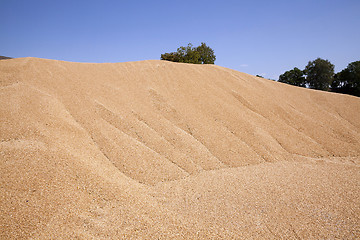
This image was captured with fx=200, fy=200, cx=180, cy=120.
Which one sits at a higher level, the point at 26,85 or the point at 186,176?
the point at 26,85

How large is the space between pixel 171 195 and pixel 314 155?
594 centimetres

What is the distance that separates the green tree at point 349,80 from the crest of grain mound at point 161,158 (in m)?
29.0

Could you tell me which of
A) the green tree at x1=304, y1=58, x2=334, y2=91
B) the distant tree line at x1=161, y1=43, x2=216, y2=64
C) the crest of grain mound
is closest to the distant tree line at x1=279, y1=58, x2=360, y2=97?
the green tree at x1=304, y1=58, x2=334, y2=91

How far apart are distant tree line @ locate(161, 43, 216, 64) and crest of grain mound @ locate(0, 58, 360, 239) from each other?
1956cm

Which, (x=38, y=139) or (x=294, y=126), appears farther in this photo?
(x=294, y=126)

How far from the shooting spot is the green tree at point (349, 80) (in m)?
32.2

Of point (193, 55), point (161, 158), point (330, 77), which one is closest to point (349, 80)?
point (330, 77)

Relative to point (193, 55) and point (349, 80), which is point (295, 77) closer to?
point (349, 80)

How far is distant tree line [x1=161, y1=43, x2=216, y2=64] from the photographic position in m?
29.5

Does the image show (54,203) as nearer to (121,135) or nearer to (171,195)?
(171,195)

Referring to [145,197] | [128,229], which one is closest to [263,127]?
[145,197]

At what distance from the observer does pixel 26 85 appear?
709 cm

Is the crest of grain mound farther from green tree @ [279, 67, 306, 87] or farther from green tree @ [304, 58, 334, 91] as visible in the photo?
green tree @ [279, 67, 306, 87]

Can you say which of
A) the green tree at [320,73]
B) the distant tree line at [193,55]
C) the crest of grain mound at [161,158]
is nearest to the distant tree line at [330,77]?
the green tree at [320,73]
